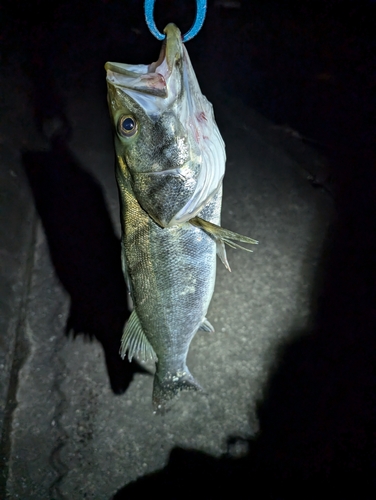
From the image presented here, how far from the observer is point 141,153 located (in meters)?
1.25

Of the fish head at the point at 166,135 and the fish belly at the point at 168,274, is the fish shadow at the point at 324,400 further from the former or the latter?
the fish head at the point at 166,135

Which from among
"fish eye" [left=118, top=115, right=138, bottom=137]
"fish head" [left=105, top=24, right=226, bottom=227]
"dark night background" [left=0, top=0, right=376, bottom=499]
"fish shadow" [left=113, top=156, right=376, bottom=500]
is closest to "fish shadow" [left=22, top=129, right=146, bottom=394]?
"dark night background" [left=0, top=0, right=376, bottom=499]

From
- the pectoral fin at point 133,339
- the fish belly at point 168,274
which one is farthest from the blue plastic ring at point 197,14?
the pectoral fin at point 133,339

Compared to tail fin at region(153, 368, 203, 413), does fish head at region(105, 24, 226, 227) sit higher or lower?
higher

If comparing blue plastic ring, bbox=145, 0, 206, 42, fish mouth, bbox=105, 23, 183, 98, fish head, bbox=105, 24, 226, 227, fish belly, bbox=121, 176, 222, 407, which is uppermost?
blue plastic ring, bbox=145, 0, 206, 42

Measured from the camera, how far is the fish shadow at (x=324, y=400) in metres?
2.19

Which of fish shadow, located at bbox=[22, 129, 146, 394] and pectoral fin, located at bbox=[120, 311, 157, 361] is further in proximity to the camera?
fish shadow, located at bbox=[22, 129, 146, 394]

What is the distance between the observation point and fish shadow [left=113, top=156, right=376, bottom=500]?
219cm

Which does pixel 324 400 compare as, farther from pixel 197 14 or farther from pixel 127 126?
pixel 197 14

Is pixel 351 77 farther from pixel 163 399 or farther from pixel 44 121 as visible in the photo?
pixel 163 399

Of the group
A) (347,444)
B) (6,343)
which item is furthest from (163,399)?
(347,444)

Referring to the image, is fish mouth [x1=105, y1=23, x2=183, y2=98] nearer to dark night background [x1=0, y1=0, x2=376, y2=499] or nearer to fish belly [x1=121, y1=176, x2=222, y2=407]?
fish belly [x1=121, y1=176, x2=222, y2=407]

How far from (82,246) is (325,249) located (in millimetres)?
1639

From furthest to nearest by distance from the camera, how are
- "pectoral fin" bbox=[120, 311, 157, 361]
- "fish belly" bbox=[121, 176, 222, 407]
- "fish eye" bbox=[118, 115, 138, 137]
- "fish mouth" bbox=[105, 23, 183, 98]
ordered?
"pectoral fin" bbox=[120, 311, 157, 361], "fish belly" bbox=[121, 176, 222, 407], "fish eye" bbox=[118, 115, 138, 137], "fish mouth" bbox=[105, 23, 183, 98]
